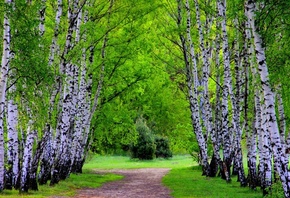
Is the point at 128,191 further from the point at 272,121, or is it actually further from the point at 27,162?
the point at 272,121

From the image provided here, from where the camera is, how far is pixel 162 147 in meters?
48.7

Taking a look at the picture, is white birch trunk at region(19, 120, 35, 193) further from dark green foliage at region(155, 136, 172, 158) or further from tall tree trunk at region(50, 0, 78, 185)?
dark green foliage at region(155, 136, 172, 158)

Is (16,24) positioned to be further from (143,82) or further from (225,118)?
(143,82)

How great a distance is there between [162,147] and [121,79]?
2374cm

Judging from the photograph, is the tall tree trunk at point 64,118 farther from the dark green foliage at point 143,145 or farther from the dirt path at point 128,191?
the dark green foliage at point 143,145

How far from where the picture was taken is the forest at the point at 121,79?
1204 centimetres

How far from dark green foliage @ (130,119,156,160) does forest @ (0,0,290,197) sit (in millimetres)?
6901

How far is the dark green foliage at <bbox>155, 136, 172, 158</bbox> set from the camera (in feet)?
157

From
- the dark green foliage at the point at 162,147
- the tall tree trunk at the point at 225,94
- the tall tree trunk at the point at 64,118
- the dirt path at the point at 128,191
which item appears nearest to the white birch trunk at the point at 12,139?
the tall tree trunk at the point at 64,118

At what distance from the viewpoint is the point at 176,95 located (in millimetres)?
48031

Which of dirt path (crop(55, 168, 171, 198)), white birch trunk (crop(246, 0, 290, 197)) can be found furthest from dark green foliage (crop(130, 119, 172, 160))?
white birch trunk (crop(246, 0, 290, 197))

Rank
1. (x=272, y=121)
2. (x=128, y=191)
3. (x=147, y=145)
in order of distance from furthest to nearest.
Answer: (x=147, y=145)
(x=128, y=191)
(x=272, y=121)

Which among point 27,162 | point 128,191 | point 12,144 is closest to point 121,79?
point 128,191

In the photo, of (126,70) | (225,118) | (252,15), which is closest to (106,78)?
(126,70)
